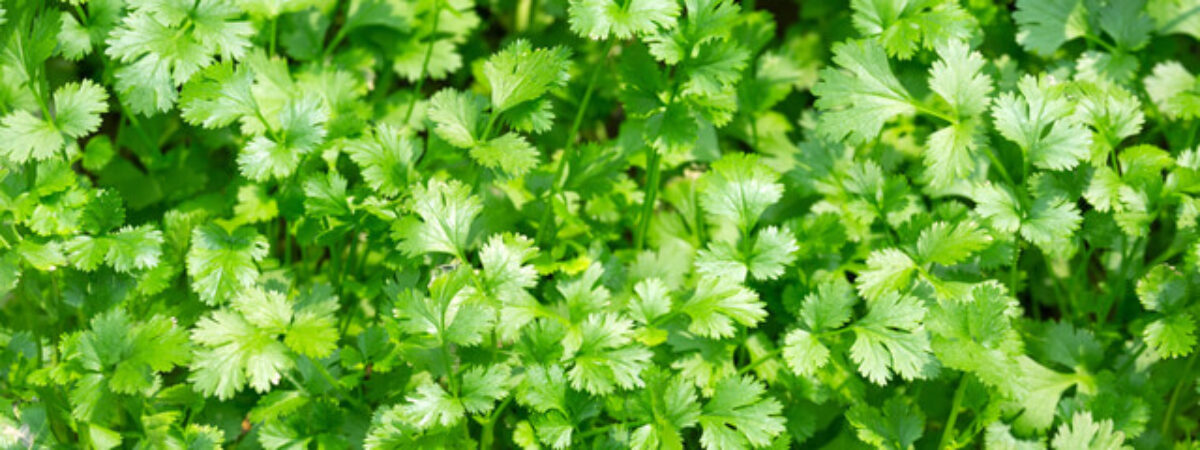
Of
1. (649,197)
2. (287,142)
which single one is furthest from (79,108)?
(649,197)

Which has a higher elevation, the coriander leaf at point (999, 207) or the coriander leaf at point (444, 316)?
the coriander leaf at point (444, 316)

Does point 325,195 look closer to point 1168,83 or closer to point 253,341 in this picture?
point 253,341

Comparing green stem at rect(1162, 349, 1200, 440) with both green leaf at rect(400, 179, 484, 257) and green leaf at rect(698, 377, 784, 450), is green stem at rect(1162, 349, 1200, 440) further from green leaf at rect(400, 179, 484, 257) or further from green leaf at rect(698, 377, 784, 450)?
green leaf at rect(400, 179, 484, 257)

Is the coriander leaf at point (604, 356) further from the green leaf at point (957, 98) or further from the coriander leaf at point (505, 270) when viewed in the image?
the green leaf at point (957, 98)

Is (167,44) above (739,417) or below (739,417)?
above

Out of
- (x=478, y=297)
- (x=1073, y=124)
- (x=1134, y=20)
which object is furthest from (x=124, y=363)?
(x=1134, y=20)

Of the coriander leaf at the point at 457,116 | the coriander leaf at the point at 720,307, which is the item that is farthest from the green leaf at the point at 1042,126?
the coriander leaf at the point at 457,116
